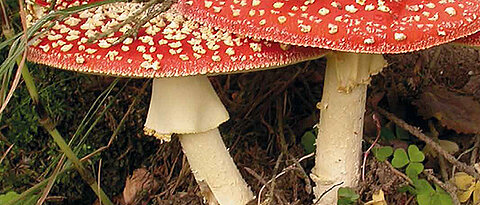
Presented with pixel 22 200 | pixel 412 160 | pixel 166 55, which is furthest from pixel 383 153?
pixel 22 200

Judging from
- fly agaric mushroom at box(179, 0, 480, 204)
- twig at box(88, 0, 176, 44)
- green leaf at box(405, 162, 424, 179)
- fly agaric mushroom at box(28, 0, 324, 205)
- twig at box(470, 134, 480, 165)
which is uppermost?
fly agaric mushroom at box(179, 0, 480, 204)

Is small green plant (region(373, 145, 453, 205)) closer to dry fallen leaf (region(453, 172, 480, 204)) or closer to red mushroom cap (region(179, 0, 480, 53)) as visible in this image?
dry fallen leaf (region(453, 172, 480, 204))

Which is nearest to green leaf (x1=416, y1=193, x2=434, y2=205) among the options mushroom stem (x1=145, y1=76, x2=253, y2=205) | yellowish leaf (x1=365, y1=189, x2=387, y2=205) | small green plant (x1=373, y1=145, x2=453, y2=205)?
small green plant (x1=373, y1=145, x2=453, y2=205)

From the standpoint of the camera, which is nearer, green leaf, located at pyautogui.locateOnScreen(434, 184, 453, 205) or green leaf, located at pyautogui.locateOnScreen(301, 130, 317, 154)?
green leaf, located at pyautogui.locateOnScreen(434, 184, 453, 205)

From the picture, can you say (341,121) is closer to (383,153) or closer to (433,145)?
(383,153)

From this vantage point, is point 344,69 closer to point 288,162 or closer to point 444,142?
point 288,162
